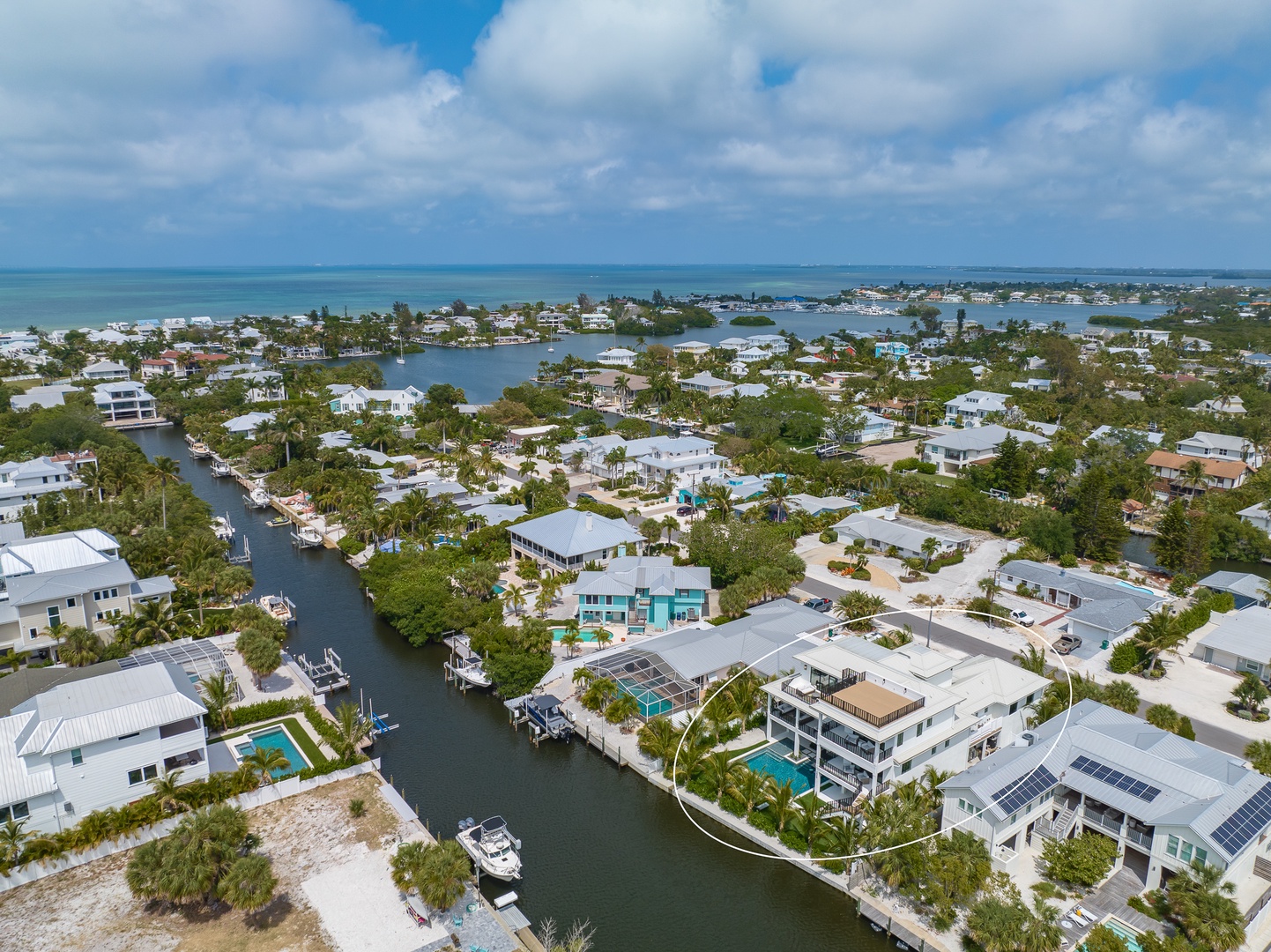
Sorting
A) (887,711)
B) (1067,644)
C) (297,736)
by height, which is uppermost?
(887,711)

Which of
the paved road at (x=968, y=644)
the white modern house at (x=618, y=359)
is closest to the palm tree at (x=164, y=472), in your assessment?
the paved road at (x=968, y=644)

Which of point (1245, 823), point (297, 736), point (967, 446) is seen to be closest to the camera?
point (1245, 823)

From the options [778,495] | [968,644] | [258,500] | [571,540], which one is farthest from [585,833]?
[258,500]

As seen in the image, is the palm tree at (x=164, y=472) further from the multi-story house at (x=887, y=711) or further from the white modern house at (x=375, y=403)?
the multi-story house at (x=887, y=711)

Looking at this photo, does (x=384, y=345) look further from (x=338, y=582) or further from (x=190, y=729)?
(x=190, y=729)

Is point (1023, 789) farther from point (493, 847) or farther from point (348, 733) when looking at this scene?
point (348, 733)

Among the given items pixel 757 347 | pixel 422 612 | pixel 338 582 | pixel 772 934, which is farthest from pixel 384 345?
pixel 772 934
